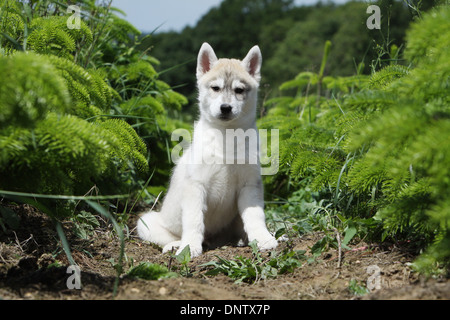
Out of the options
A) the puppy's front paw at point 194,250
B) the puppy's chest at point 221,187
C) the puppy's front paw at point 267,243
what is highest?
the puppy's chest at point 221,187

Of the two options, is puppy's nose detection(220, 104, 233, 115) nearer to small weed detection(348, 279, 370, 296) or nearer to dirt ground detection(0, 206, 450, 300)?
dirt ground detection(0, 206, 450, 300)

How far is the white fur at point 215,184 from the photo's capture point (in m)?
3.99

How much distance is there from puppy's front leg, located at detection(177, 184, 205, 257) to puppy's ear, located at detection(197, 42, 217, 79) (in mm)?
1297

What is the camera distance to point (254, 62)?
4.61 m

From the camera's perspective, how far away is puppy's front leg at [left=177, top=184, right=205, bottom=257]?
12.9 feet

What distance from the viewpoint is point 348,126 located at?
10.8ft

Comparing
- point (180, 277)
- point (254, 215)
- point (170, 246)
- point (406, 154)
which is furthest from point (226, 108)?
point (406, 154)

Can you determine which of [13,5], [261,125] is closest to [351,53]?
[261,125]

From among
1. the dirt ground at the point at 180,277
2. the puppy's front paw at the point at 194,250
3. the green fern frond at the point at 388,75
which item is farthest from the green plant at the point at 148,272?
the green fern frond at the point at 388,75

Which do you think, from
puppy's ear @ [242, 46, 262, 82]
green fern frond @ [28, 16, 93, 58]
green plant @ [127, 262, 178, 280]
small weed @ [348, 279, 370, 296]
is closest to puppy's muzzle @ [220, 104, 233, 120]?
puppy's ear @ [242, 46, 262, 82]

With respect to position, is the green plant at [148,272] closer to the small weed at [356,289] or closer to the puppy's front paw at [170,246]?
the small weed at [356,289]

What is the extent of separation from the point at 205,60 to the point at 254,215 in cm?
172

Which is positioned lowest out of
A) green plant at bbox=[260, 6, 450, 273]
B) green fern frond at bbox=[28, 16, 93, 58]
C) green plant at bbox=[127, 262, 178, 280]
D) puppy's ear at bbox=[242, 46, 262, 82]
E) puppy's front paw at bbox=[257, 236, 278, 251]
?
puppy's front paw at bbox=[257, 236, 278, 251]

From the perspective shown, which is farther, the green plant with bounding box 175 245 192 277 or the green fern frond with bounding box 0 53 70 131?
the green plant with bounding box 175 245 192 277
